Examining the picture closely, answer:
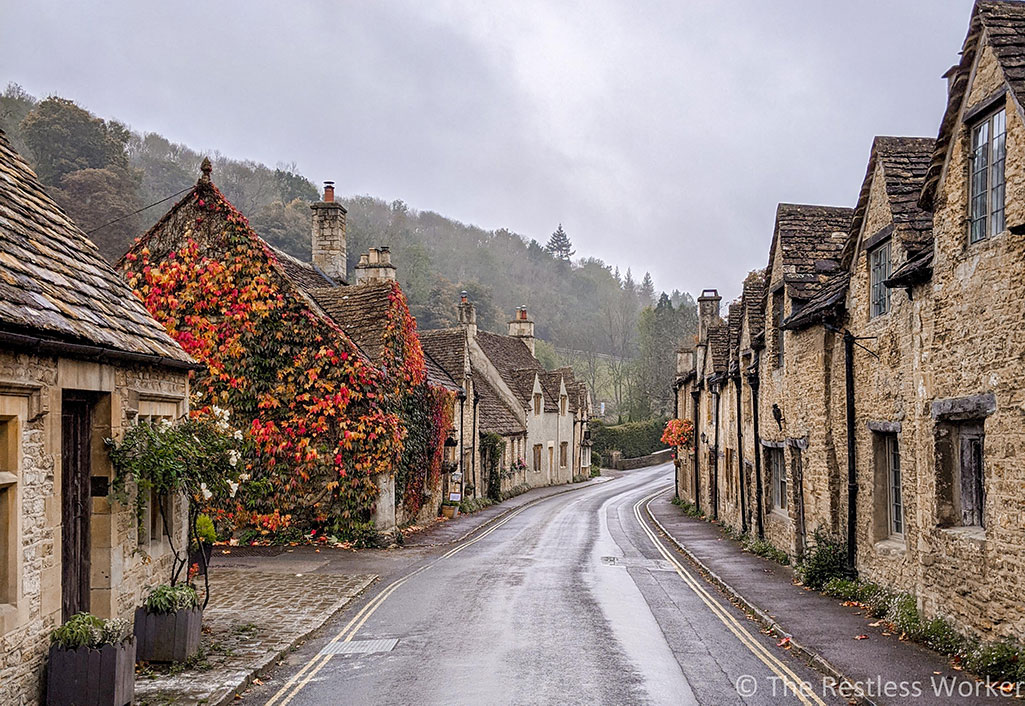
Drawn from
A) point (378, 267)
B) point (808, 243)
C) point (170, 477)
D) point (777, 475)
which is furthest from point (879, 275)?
point (378, 267)

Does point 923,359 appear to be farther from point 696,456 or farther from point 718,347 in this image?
point 696,456

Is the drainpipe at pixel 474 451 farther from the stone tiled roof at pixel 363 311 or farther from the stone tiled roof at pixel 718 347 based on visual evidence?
the stone tiled roof at pixel 363 311

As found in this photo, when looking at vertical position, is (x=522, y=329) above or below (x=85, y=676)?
above

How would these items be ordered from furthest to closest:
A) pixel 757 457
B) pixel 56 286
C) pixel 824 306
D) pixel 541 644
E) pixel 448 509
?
pixel 448 509
pixel 757 457
pixel 824 306
pixel 541 644
pixel 56 286

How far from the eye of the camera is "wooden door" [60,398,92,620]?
9023 mm

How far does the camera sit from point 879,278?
14.7 metres

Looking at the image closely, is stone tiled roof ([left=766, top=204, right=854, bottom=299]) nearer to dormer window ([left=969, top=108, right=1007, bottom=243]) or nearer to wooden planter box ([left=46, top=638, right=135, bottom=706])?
dormer window ([left=969, top=108, right=1007, bottom=243])

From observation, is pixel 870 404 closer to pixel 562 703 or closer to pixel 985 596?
pixel 985 596

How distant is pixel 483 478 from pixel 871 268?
89.1 ft

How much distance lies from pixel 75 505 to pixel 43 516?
121cm

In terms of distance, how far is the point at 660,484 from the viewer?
183 ft

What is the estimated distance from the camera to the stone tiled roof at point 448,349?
121 ft

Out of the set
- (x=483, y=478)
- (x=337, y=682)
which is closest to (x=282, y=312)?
(x=337, y=682)

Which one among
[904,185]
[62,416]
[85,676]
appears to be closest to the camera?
[85,676]
